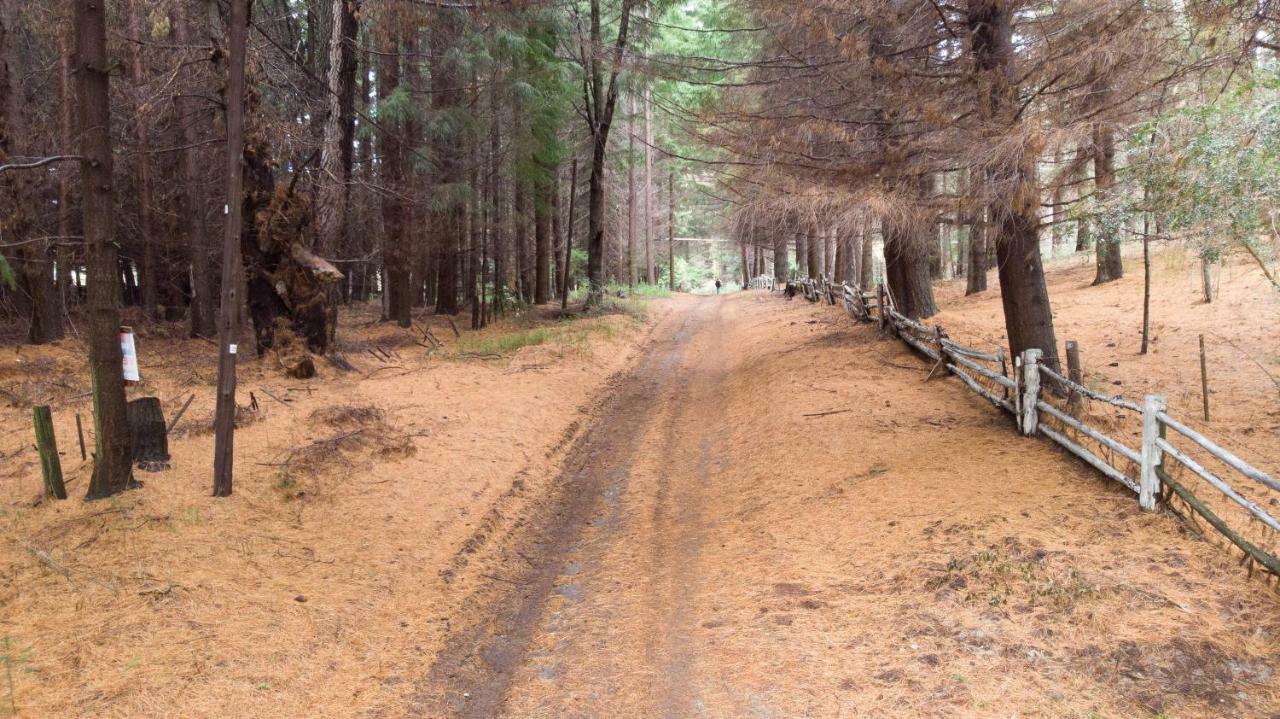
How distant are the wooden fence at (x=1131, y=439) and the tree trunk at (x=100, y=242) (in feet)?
27.1

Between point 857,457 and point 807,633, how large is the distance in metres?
3.71

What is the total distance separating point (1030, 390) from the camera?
7688 millimetres

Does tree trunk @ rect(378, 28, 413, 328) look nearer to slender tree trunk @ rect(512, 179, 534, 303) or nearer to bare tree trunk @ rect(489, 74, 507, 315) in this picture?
bare tree trunk @ rect(489, 74, 507, 315)

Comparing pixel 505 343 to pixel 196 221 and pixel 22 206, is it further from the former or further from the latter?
pixel 22 206

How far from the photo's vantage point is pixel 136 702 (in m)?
3.84

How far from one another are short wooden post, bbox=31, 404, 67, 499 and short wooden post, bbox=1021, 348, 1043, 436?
917cm

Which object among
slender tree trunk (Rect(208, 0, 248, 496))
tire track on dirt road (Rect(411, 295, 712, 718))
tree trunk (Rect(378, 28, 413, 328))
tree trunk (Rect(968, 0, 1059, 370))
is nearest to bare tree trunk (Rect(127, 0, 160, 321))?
tree trunk (Rect(378, 28, 413, 328))

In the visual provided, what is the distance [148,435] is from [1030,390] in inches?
359

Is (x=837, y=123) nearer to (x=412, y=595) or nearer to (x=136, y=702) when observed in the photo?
(x=412, y=595)

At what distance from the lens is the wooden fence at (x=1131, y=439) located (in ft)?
15.9

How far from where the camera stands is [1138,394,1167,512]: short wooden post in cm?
545

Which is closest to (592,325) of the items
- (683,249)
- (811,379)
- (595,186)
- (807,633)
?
(595,186)

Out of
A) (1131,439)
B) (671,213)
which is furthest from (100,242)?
(671,213)

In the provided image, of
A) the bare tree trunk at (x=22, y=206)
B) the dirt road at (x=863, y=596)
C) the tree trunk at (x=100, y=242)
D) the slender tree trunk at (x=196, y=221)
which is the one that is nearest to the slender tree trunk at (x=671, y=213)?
the slender tree trunk at (x=196, y=221)
